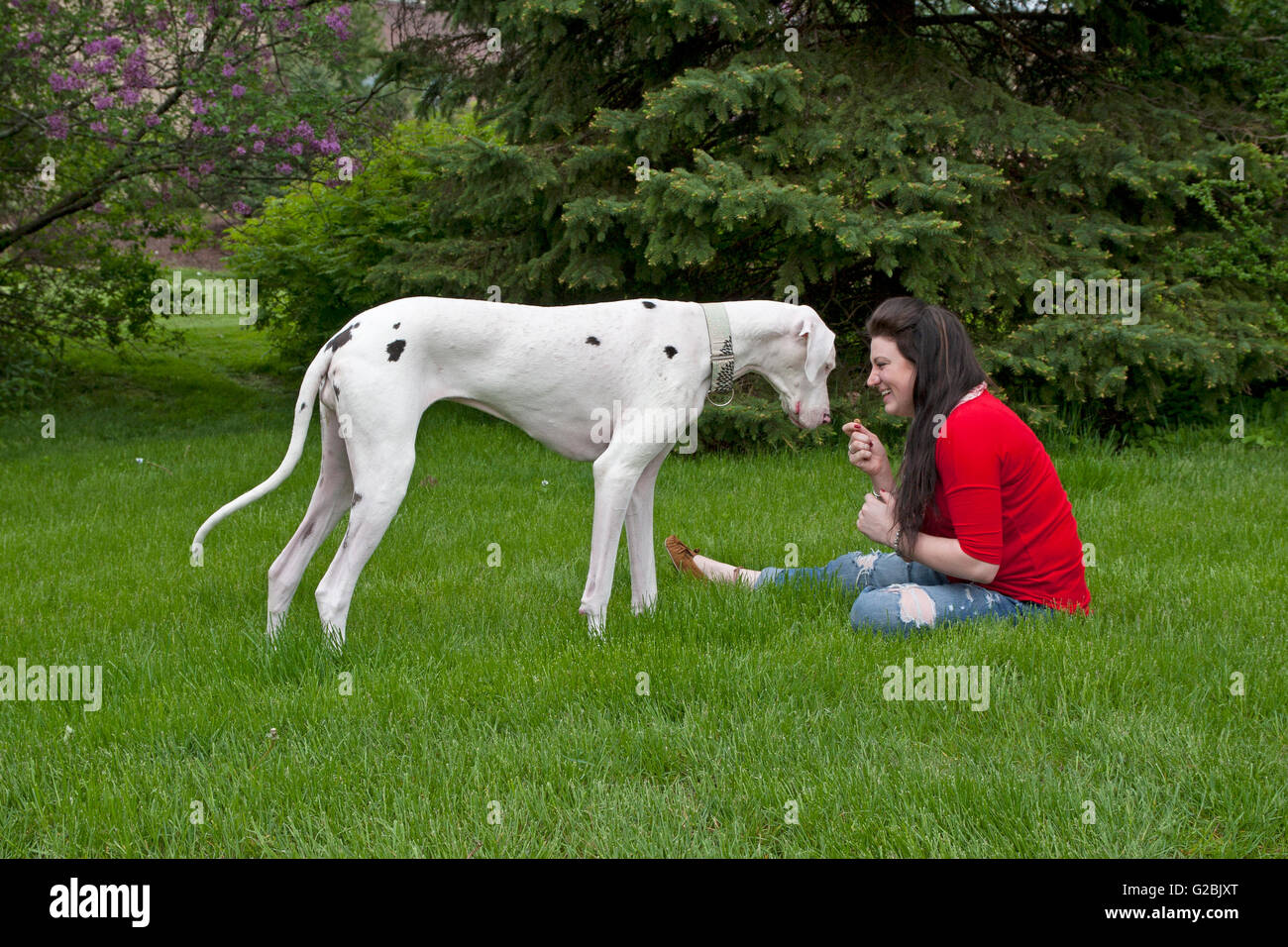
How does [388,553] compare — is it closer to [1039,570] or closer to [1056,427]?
[1039,570]

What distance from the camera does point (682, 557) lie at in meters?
5.82

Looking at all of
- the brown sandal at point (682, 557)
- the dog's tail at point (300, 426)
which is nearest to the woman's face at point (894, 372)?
the brown sandal at point (682, 557)

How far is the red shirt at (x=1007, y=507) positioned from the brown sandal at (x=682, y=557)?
A: 1.44 m

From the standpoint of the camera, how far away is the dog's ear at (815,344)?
4.86 m

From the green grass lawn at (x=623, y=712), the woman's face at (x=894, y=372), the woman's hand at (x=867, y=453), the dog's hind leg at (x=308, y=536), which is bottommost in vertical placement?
the green grass lawn at (x=623, y=712)

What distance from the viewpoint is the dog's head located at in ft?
16.0

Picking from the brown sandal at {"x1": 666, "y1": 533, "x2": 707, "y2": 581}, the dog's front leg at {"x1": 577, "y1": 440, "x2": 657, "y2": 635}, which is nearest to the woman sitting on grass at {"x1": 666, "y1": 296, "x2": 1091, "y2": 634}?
the dog's front leg at {"x1": 577, "y1": 440, "x2": 657, "y2": 635}

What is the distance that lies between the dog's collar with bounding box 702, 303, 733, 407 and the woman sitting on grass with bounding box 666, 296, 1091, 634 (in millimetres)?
630

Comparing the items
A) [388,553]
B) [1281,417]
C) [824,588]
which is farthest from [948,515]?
[1281,417]

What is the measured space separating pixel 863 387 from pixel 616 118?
3116mm

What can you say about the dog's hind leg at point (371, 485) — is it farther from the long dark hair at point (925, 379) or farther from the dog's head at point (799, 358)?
the long dark hair at point (925, 379)

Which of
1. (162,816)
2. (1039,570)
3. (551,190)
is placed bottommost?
(162,816)

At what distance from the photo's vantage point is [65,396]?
535 inches

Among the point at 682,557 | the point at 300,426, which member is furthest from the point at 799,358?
the point at 300,426
